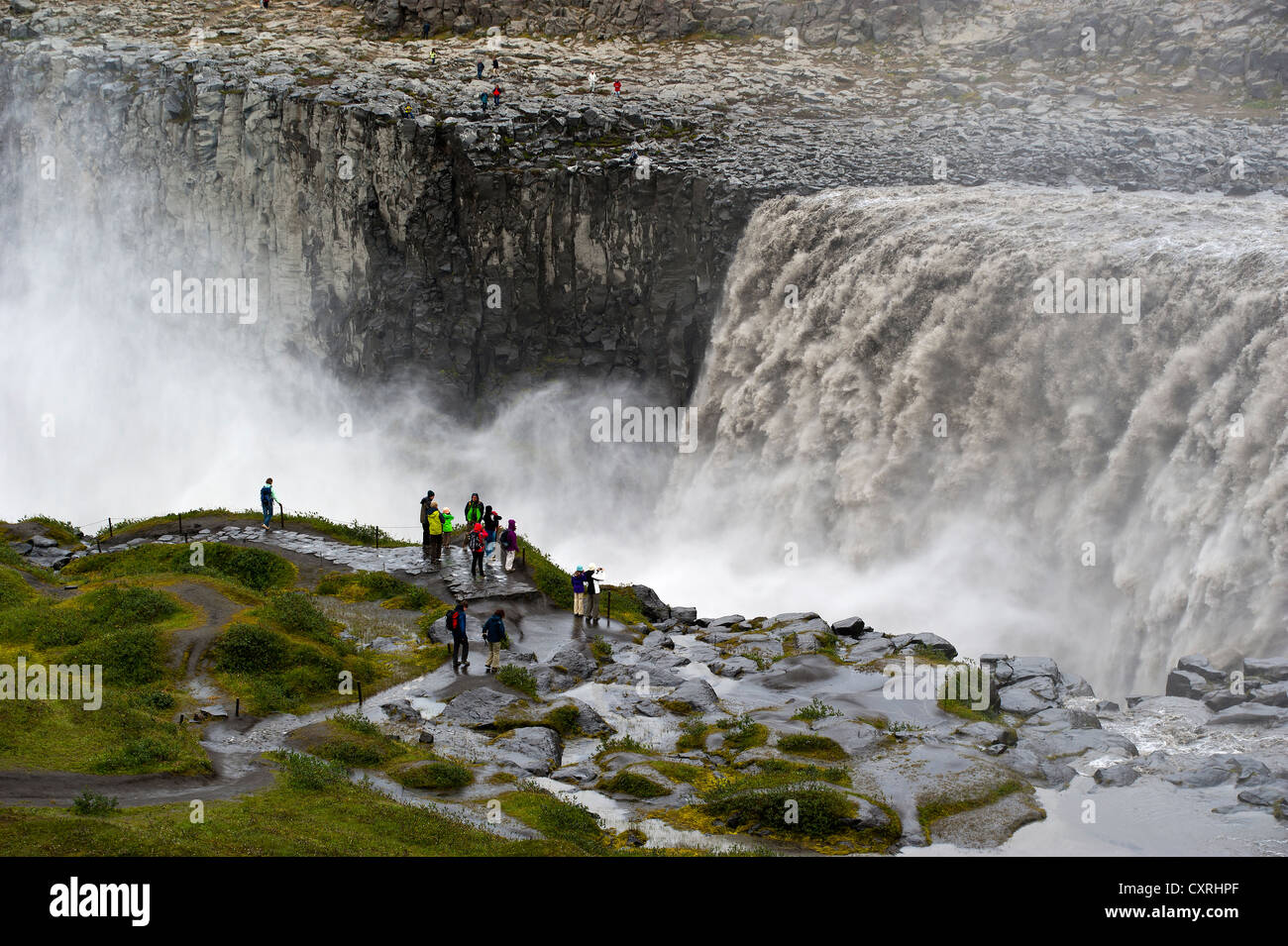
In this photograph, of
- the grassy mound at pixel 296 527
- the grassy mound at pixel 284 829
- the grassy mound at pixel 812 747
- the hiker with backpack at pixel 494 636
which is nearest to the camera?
the grassy mound at pixel 284 829

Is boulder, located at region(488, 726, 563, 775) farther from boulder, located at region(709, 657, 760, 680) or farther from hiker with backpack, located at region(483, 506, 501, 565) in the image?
hiker with backpack, located at region(483, 506, 501, 565)

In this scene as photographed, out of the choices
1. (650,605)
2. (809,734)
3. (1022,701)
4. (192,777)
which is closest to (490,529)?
(650,605)

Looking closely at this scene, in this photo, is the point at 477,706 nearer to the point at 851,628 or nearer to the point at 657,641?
the point at 657,641

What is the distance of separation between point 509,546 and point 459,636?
6.35 m

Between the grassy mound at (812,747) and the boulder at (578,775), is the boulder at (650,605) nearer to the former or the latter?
the grassy mound at (812,747)

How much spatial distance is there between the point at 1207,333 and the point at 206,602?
959 inches

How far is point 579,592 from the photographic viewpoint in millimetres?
31891

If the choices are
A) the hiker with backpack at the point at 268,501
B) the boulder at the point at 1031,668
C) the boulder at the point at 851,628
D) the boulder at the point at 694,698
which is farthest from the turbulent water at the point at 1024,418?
the hiker with backpack at the point at 268,501

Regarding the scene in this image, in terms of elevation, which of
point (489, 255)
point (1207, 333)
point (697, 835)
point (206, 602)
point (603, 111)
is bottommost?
point (697, 835)

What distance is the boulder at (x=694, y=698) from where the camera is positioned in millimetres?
25766

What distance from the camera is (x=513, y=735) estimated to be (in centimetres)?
2362

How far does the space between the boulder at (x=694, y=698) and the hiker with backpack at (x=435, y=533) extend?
10.3 metres

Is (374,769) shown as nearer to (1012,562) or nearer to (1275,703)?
(1275,703)
